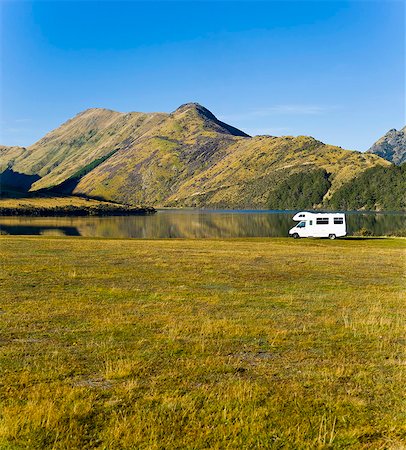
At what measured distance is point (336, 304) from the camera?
760 inches

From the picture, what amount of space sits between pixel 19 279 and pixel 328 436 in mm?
21639

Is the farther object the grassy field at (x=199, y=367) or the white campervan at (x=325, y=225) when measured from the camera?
the white campervan at (x=325, y=225)

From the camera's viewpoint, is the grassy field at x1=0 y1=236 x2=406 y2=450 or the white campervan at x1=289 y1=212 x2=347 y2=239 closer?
the grassy field at x1=0 y1=236 x2=406 y2=450

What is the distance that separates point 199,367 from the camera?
420 inches

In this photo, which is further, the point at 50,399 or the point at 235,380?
the point at 235,380

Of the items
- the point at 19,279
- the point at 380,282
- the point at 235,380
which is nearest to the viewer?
the point at 235,380

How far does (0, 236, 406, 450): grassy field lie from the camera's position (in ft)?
24.6

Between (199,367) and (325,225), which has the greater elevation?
(325,225)

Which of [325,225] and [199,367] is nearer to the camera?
[199,367]

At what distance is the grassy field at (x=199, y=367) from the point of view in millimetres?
7484

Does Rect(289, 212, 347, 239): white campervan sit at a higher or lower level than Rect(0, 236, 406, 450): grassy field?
higher

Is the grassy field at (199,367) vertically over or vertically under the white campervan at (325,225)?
under

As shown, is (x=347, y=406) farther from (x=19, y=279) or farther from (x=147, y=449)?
(x=19, y=279)

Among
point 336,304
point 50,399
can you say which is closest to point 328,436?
point 50,399
